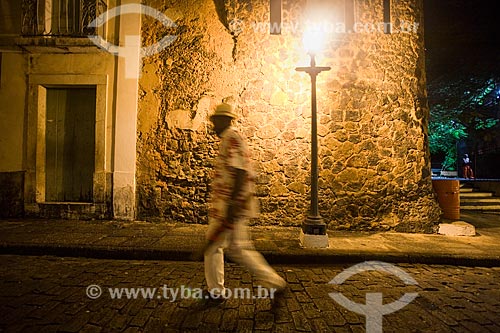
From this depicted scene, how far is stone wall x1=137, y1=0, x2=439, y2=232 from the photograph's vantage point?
6.79 m

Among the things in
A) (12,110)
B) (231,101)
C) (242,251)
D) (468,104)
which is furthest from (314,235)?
(468,104)

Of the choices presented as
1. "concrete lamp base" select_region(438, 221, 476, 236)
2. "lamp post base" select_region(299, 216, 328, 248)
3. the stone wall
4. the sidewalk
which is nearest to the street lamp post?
"lamp post base" select_region(299, 216, 328, 248)

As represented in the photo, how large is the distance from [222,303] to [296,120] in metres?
4.57

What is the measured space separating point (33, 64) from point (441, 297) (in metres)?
9.03

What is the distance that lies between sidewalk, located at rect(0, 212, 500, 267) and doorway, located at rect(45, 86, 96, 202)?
1.04 meters

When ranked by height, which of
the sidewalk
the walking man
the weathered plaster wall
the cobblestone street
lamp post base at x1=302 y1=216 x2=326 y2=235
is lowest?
the cobblestone street

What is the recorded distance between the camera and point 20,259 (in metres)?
4.67

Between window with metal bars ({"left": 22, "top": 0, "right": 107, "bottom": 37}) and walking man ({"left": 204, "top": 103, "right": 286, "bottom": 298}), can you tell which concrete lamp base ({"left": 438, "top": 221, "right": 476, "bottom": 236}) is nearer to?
walking man ({"left": 204, "top": 103, "right": 286, "bottom": 298})

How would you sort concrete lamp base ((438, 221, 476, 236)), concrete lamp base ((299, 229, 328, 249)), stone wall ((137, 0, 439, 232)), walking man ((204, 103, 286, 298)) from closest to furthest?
walking man ((204, 103, 286, 298))
concrete lamp base ((299, 229, 328, 249))
concrete lamp base ((438, 221, 476, 236))
stone wall ((137, 0, 439, 232))

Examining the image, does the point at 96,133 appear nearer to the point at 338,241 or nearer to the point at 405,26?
the point at 338,241

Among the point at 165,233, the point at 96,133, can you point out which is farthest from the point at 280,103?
the point at 96,133

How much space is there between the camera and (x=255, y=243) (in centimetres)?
539

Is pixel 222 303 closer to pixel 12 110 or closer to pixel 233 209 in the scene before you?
pixel 233 209

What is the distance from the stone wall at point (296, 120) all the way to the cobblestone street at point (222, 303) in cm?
236
